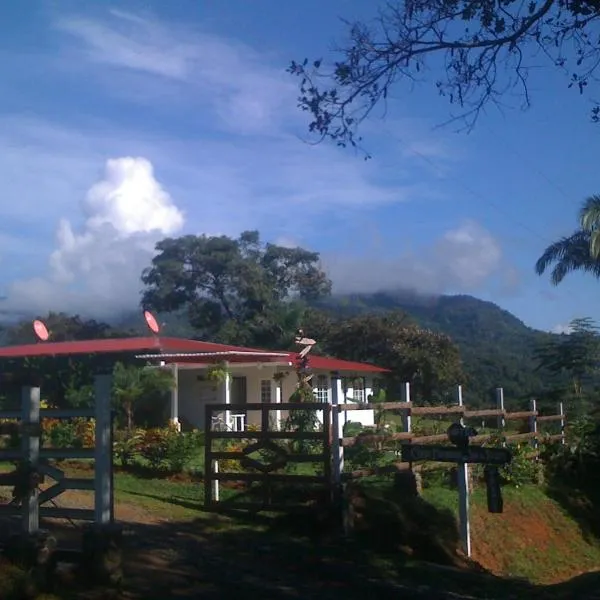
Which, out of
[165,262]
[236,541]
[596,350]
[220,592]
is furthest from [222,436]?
[165,262]

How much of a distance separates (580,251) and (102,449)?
24.0 metres

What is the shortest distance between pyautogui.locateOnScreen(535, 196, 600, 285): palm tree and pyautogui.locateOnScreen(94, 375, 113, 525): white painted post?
21.7 meters

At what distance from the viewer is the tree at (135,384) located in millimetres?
25719

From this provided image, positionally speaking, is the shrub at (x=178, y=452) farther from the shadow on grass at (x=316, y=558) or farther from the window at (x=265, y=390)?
the window at (x=265, y=390)

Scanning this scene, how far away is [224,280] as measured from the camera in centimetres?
5447

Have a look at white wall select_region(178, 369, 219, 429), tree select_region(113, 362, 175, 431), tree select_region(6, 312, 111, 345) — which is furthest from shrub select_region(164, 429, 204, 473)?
tree select_region(6, 312, 111, 345)

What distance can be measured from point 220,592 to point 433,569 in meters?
3.35

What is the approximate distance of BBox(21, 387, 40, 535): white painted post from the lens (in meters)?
8.44

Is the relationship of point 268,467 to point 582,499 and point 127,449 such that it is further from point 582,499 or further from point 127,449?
point 582,499

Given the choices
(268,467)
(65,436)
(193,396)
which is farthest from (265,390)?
(268,467)

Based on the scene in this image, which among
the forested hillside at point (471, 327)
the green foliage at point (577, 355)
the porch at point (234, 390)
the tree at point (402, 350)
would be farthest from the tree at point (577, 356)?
the tree at point (402, 350)

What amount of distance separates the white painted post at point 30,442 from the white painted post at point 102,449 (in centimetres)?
53

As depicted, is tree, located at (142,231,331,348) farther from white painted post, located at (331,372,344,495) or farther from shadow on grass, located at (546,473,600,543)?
white painted post, located at (331,372,344,495)

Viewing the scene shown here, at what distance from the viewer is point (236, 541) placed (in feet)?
39.1
